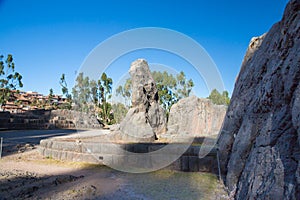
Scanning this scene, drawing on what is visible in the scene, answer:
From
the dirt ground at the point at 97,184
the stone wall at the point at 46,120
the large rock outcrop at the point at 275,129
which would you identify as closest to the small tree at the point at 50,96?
the stone wall at the point at 46,120

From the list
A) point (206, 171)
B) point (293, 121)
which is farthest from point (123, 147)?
point (293, 121)

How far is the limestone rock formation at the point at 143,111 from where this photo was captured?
831 cm

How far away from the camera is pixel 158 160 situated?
225 inches

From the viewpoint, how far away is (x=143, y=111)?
9328 millimetres

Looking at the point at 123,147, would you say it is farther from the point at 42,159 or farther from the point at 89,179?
the point at 42,159

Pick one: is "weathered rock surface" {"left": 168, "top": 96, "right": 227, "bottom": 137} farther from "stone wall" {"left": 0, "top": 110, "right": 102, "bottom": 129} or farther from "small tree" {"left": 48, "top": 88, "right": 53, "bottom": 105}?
"small tree" {"left": 48, "top": 88, "right": 53, "bottom": 105}

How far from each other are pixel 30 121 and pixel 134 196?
1879 centimetres

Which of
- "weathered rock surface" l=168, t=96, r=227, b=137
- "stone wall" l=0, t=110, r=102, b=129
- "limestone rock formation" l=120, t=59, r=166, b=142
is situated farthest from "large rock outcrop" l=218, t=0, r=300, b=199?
"stone wall" l=0, t=110, r=102, b=129

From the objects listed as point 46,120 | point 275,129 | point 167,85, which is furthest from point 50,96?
point 275,129

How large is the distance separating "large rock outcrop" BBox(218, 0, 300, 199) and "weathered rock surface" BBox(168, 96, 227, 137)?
707cm

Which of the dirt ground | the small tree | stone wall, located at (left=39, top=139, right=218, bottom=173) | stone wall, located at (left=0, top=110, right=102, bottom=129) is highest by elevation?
the small tree

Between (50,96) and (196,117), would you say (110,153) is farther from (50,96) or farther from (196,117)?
(50,96)

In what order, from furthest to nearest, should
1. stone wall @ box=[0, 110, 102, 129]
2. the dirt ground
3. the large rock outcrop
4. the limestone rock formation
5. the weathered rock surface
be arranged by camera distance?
stone wall @ box=[0, 110, 102, 129] → the weathered rock surface → the limestone rock formation → the dirt ground → the large rock outcrop

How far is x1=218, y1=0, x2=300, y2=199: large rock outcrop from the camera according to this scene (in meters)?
1.96
